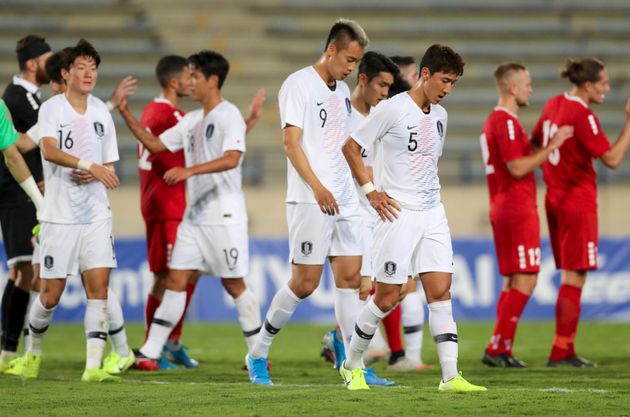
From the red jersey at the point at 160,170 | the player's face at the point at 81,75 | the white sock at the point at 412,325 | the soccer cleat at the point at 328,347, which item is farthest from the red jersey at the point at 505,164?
the player's face at the point at 81,75

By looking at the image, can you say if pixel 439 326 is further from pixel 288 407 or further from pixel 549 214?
pixel 549 214

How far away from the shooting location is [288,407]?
5883mm

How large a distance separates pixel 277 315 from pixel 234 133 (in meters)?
1.66

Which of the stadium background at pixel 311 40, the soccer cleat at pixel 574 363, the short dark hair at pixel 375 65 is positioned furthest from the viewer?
the stadium background at pixel 311 40

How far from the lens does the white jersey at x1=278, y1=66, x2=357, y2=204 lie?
22.6 ft

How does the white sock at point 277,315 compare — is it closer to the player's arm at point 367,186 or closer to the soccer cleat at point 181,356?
the player's arm at point 367,186

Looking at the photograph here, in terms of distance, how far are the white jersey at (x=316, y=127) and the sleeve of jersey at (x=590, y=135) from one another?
8.91ft

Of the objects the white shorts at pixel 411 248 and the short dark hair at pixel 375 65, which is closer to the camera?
the white shorts at pixel 411 248

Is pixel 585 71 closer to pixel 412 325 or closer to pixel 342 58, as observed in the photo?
pixel 412 325

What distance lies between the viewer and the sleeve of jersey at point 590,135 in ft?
29.4

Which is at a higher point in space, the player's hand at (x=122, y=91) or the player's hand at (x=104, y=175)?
the player's hand at (x=122, y=91)

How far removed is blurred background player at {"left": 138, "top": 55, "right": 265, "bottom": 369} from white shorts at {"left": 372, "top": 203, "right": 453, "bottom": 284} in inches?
109

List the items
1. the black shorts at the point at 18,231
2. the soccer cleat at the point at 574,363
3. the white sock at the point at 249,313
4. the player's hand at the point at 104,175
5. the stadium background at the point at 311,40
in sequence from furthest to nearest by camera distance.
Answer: the stadium background at the point at 311,40, the soccer cleat at the point at 574,363, the black shorts at the point at 18,231, the white sock at the point at 249,313, the player's hand at the point at 104,175

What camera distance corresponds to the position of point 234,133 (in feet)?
26.7
